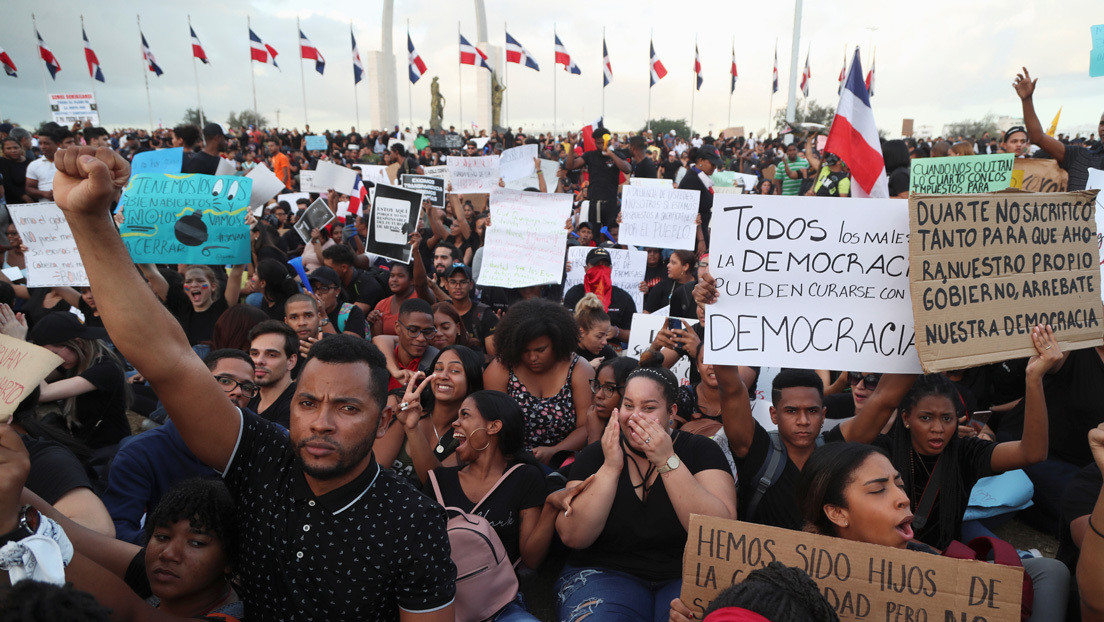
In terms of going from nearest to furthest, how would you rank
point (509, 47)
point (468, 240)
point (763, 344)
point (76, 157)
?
point (76, 157) → point (763, 344) → point (468, 240) → point (509, 47)

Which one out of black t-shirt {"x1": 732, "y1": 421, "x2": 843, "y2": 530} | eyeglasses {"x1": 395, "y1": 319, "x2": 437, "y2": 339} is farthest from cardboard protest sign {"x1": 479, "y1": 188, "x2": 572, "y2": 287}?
black t-shirt {"x1": 732, "y1": 421, "x2": 843, "y2": 530}

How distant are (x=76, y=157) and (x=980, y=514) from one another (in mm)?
5198

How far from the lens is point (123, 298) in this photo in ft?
5.68

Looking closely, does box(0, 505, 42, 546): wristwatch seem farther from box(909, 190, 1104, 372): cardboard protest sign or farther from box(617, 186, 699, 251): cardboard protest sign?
box(617, 186, 699, 251): cardboard protest sign

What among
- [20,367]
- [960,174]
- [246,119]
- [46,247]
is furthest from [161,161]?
[246,119]

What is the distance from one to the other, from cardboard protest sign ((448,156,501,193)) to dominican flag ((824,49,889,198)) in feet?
23.4

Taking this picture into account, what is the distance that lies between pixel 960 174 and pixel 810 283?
148 inches

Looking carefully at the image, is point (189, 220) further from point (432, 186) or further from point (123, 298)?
point (123, 298)

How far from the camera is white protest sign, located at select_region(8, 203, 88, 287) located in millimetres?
6250

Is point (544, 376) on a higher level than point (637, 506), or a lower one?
higher

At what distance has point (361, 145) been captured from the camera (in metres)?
28.4

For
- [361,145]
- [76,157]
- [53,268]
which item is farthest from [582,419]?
[361,145]

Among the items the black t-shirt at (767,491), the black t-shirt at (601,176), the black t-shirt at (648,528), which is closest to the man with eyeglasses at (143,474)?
the black t-shirt at (648,528)

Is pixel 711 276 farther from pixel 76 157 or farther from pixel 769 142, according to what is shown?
pixel 769 142
